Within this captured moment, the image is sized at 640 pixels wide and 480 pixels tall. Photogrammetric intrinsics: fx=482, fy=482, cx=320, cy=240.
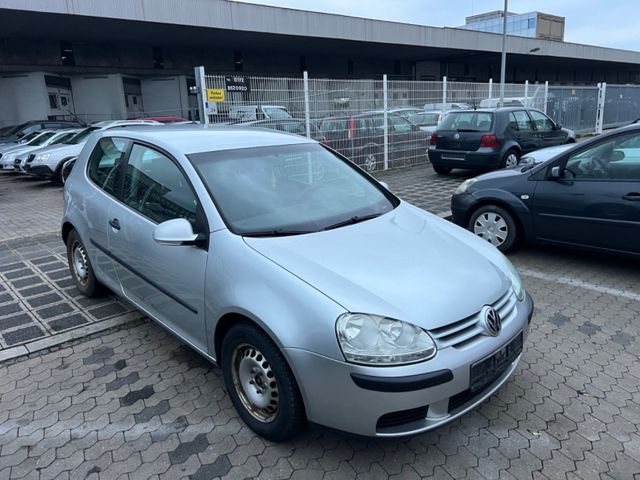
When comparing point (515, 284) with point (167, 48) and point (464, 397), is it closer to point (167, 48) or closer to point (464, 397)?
point (464, 397)

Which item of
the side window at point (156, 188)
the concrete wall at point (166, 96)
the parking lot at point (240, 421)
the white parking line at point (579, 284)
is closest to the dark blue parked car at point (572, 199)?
the white parking line at point (579, 284)

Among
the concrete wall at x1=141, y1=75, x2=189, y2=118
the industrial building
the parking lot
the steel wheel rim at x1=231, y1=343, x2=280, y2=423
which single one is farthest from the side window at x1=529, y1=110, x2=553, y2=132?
the concrete wall at x1=141, y1=75, x2=189, y2=118

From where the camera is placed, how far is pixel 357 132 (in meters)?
11.3

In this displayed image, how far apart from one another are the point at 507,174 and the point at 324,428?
4.35 meters

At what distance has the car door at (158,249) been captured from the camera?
2.88 metres

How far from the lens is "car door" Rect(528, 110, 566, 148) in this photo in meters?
11.2

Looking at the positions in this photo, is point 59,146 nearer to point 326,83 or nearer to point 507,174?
point 326,83

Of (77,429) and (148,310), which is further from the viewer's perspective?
(148,310)

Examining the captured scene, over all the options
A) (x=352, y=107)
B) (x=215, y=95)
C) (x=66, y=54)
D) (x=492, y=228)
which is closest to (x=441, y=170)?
(x=352, y=107)

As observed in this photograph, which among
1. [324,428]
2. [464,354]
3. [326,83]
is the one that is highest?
[326,83]

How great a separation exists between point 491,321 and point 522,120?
32.0ft

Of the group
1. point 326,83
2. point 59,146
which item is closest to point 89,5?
point 59,146

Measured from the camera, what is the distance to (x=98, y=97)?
27297mm

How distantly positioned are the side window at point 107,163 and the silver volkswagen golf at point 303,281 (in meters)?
0.03
